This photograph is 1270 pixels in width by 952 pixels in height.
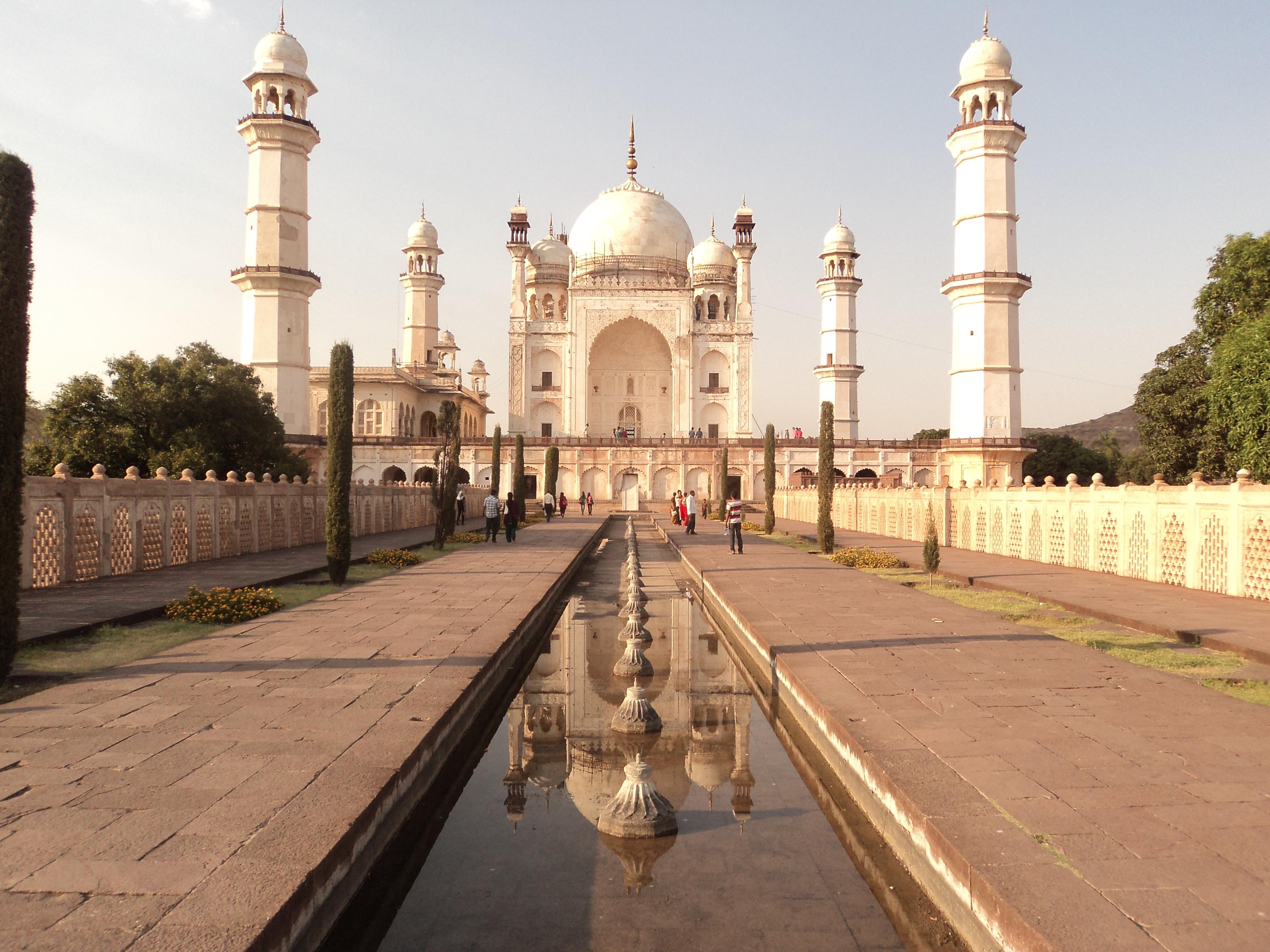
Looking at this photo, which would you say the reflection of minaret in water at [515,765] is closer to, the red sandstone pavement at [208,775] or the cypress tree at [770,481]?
the red sandstone pavement at [208,775]

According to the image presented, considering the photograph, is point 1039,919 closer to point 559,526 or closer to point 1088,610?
point 1088,610

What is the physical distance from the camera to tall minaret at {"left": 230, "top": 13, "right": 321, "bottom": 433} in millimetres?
34594

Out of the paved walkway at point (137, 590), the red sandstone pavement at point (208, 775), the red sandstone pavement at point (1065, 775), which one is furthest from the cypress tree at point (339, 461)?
the red sandstone pavement at point (1065, 775)

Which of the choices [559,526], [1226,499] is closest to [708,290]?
[559,526]

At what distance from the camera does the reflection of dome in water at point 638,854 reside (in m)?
3.39

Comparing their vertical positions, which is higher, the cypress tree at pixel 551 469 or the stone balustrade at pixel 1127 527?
the cypress tree at pixel 551 469

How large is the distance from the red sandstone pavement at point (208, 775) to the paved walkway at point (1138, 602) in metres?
5.61

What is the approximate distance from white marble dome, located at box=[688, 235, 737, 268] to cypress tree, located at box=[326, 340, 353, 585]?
4210 centimetres

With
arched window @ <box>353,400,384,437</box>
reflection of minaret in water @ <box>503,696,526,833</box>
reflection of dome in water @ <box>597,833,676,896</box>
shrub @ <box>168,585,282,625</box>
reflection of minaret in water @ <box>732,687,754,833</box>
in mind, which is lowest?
reflection of minaret in water @ <box>503,696,526,833</box>

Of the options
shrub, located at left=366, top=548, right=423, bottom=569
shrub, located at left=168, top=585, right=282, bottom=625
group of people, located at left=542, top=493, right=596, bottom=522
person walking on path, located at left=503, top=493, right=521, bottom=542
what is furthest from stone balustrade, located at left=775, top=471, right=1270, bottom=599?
group of people, located at left=542, top=493, right=596, bottom=522

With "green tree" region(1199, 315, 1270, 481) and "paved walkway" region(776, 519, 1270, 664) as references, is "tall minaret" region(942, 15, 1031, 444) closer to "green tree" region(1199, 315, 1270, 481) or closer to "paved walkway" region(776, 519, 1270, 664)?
"green tree" region(1199, 315, 1270, 481)

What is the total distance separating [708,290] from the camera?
50.9m

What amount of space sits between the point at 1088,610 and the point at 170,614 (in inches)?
344

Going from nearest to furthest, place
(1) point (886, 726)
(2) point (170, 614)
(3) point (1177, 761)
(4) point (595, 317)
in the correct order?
(3) point (1177, 761) < (1) point (886, 726) < (2) point (170, 614) < (4) point (595, 317)
